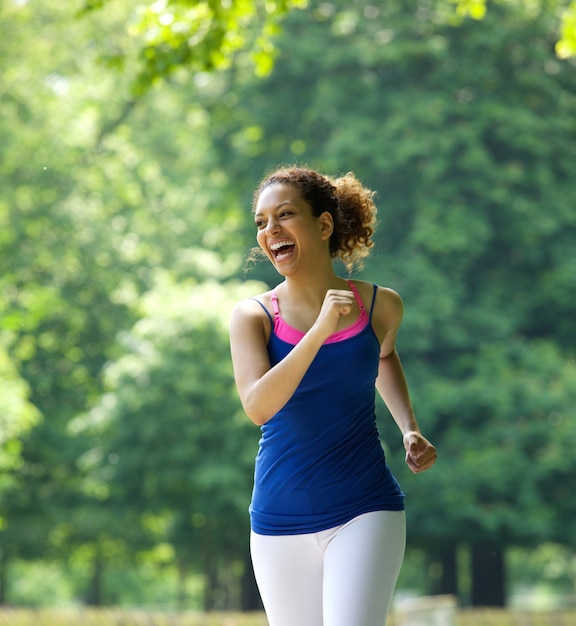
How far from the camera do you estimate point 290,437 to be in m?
3.27

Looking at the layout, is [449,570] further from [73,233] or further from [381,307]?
[381,307]

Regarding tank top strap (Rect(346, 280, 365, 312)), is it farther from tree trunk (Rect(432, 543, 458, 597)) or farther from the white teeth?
tree trunk (Rect(432, 543, 458, 597))

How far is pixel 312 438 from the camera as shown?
3254mm

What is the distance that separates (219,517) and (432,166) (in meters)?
6.83

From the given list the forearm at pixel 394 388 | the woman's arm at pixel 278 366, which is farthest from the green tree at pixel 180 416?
the woman's arm at pixel 278 366

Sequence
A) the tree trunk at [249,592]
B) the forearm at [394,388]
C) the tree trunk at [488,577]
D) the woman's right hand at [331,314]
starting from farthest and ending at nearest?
the tree trunk at [488,577] → the tree trunk at [249,592] → the forearm at [394,388] → the woman's right hand at [331,314]

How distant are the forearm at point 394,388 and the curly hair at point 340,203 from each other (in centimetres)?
32

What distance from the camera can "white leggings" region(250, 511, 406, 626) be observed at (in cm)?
310

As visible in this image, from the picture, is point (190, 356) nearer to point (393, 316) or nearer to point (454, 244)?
point (454, 244)

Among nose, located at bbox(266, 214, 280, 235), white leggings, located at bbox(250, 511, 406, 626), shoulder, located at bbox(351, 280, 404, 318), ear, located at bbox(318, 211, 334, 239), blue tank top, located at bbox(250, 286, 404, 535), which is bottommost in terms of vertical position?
white leggings, located at bbox(250, 511, 406, 626)

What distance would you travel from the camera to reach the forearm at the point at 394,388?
363 centimetres

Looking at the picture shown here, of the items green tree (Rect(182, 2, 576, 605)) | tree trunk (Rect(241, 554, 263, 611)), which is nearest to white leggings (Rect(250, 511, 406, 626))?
green tree (Rect(182, 2, 576, 605))

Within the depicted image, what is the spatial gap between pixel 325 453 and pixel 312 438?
50mm

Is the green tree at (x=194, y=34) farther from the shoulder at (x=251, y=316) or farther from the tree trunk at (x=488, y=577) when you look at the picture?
the tree trunk at (x=488, y=577)
